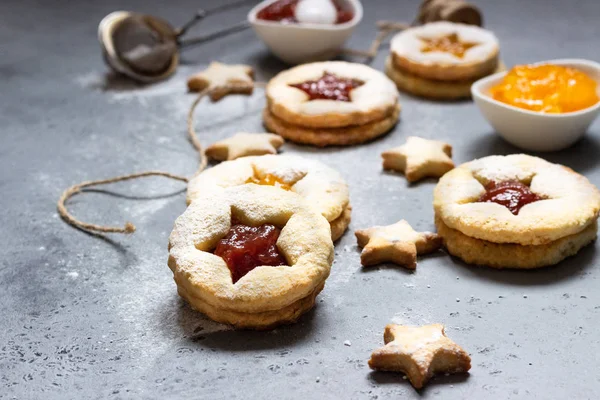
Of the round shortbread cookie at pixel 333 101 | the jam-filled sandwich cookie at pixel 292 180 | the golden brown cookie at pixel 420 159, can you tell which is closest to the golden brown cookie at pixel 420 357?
the jam-filled sandwich cookie at pixel 292 180

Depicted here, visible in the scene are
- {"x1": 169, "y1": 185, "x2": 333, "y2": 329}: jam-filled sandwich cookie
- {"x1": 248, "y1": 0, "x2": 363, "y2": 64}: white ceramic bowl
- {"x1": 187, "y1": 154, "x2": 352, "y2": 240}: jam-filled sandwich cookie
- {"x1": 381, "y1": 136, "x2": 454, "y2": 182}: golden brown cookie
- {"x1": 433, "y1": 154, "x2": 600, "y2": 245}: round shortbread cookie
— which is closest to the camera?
{"x1": 169, "y1": 185, "x2": 333, "y2": 329}: jam-filled sandwich cookie

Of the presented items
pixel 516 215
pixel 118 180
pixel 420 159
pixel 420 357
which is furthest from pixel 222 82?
pixel 420 357

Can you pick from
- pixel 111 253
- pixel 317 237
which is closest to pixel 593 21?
pixel 317 237

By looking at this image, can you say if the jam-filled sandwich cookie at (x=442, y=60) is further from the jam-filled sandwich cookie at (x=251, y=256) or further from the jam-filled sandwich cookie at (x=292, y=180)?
the jam-filled sandwich cookie at (x=251, y=256)

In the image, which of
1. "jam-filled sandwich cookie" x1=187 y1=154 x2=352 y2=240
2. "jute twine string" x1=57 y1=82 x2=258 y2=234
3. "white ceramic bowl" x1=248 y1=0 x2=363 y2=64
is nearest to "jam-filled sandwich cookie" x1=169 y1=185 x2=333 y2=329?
"jam-filled sandwich cookie" x1=187 y1=154 x2=352 y2=240

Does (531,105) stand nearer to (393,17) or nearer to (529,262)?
(529,262)

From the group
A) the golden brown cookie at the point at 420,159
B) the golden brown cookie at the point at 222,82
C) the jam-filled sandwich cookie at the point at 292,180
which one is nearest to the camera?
the jam-filled sandwich cookie at the point at 292,180

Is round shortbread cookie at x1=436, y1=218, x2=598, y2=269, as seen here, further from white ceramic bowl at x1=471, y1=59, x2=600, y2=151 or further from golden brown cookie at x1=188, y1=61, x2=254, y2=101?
golden brown cookie at x1=188, y1=61, x2=254, y2=101
